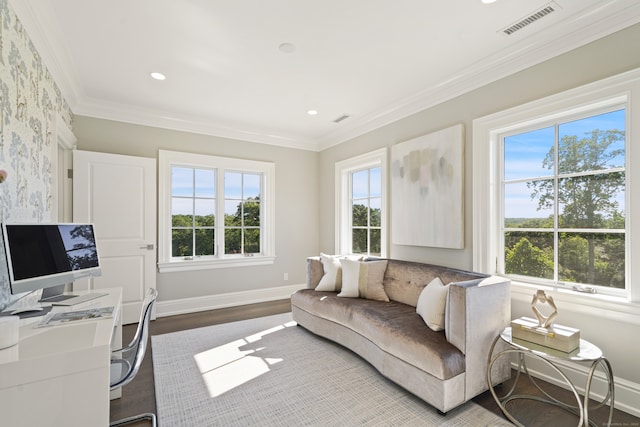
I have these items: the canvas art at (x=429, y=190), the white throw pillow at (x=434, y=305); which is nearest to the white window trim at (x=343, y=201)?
the canvas art at (x=429, y=190)

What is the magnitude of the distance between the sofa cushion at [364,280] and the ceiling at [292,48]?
187 centimetres

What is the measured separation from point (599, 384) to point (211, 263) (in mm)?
4203

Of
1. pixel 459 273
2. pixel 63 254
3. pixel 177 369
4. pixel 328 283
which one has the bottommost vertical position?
pixel 177 369

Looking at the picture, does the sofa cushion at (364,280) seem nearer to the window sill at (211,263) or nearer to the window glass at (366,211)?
the window glass at (366,211)

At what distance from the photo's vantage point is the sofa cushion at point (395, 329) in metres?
2.00

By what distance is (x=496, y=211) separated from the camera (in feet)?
9.38

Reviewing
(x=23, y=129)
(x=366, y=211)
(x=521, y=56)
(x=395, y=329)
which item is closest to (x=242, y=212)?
Result: (x=366, y=211)

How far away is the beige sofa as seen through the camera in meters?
2.00

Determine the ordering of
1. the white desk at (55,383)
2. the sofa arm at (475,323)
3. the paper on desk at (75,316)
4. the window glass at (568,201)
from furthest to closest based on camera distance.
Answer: the window glass at (568,201)
the sofa arm at (475,323)
the paper on desk at (75,316)
the white desk at (55,383)

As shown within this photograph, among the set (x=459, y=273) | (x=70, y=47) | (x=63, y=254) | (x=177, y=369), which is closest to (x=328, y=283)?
(x=459, y=273)

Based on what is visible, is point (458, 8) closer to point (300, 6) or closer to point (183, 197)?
point (300, 6)

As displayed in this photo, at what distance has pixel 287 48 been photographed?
2.57m

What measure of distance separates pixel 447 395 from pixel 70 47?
3916 millimetres

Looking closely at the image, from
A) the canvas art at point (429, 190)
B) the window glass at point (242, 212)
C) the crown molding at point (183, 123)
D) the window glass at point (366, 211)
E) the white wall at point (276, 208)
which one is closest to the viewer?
the canvas art at point (429, 190)
